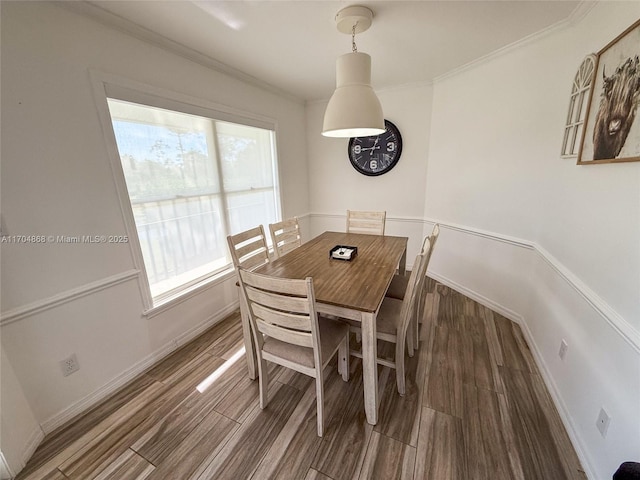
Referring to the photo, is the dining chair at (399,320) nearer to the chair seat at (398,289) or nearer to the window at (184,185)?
the chair seat at (398,289)

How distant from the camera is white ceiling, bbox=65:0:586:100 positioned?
1.52m

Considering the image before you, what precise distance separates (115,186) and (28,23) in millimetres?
840

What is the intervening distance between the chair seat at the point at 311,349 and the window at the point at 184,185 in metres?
1.21

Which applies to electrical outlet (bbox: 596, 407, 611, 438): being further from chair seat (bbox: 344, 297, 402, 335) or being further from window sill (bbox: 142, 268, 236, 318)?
window sill (bbox: 142, 268, 236, 318)

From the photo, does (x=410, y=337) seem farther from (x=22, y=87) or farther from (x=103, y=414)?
(x=22, y=87)

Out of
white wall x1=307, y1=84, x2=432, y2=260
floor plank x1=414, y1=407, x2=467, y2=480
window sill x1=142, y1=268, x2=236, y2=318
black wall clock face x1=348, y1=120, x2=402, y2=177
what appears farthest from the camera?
black wall clock face x1=348, y1=120, x2=402, y2=177

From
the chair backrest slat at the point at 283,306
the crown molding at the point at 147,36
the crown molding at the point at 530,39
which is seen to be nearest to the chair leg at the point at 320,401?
the chair backrest slat at the point at 283,306

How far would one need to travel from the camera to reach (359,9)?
5.05ft

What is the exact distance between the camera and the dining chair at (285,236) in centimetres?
235

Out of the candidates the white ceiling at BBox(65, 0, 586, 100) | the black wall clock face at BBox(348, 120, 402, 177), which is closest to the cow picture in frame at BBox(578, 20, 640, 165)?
the white ceiling at BBox(65, 0, 586, 100)

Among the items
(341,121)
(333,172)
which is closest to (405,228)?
(333,172)

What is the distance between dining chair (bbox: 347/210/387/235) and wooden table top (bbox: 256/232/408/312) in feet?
0.83

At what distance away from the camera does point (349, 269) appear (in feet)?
5.66

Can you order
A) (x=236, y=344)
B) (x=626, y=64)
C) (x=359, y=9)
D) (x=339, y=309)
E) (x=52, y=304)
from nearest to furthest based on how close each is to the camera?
(x=626, y=64) < (x=339, y=309) < (x=52, y=304) < (x=359, y=9) < (x=236, y=344)
